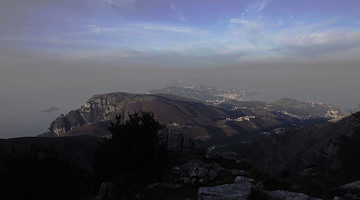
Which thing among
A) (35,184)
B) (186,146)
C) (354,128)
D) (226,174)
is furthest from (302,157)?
→ (35,184)

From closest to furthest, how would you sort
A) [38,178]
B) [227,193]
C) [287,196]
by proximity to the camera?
[227,193], [287,196], [38,178]

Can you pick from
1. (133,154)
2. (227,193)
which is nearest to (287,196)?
(227,193)

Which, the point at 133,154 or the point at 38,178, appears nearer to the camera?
the point at 38,178

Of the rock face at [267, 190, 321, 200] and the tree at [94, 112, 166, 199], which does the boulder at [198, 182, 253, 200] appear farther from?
the tree at [94, 112, 166, 199]

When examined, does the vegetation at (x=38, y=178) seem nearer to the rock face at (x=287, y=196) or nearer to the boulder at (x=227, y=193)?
the boulder at (x=227, y=193)

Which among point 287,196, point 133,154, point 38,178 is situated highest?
point 133,154

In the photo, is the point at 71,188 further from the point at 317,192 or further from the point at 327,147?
the point at 327,147

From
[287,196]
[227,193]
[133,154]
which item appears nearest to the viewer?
[227,193]

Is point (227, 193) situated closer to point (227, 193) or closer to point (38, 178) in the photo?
point (227, 193)

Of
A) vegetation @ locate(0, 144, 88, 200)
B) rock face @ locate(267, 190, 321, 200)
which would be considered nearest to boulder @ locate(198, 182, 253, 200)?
rock face @ locate(267, 190, 321, 200)

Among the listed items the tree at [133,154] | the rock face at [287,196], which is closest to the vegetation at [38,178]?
the tree at [133,154]
